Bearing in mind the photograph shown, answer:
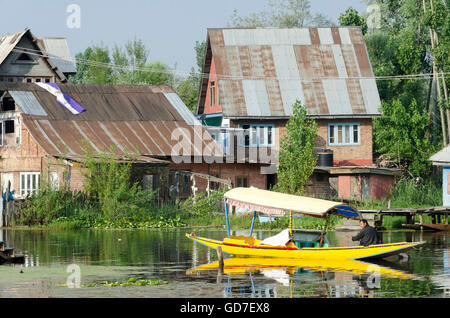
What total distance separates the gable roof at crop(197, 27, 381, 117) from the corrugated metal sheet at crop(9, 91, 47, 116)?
12.4 meters

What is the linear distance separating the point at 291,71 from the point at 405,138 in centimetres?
890

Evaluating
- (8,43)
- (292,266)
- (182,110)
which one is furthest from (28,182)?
(292,266)

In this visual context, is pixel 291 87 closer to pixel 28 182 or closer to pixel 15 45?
pixel 28 182

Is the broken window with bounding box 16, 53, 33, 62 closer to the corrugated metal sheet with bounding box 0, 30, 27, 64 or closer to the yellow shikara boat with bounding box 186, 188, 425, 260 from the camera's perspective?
the corrugated metal sheet with bounding box 0, 30, 27, 64

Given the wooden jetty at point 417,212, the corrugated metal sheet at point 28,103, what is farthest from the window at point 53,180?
the wooden jetty at point 417,212

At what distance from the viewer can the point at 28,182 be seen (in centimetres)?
4959

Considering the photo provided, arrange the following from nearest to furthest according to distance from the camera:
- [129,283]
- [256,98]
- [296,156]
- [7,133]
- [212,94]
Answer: [129,283] → [7,133] → [296,156] → [256,98] → [212,94]

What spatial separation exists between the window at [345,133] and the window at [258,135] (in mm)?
3924

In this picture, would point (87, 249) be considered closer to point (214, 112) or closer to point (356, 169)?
point (356, 169)

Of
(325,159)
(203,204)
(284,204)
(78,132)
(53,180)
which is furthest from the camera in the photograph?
(325,159)

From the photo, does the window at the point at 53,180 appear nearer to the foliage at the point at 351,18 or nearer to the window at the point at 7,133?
the window at the point at 7,133

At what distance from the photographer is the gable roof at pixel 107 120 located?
1956 inches
